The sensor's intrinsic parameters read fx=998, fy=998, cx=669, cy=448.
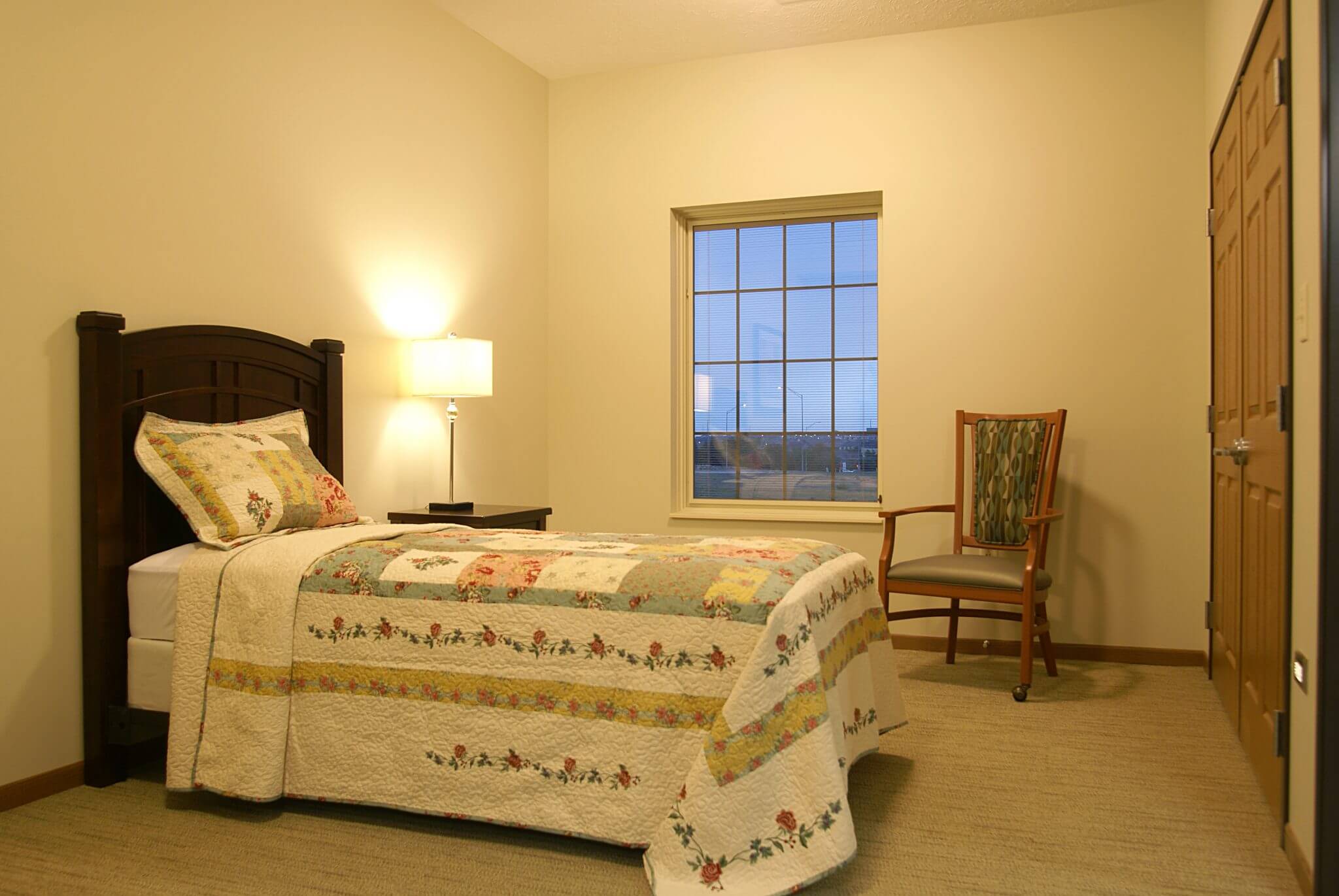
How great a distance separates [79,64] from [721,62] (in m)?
2.93

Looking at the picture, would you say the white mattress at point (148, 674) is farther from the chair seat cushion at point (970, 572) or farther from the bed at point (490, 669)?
the chair seat cushion at point (970, 572)

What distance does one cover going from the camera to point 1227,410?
3.39m

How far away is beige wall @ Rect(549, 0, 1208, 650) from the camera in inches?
163

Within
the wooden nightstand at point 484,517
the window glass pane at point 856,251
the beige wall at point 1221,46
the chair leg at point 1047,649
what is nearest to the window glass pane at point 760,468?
the window glass pane at point 856,251

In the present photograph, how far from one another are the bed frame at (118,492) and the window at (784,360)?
2.63 meters

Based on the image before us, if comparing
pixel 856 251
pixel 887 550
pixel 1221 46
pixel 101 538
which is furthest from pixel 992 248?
pixel 101 538

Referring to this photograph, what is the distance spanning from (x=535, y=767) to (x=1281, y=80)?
230 cm

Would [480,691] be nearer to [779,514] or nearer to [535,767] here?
[535,767]

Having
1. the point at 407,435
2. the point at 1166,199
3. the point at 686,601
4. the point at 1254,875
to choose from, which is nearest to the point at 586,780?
the point at 686,601

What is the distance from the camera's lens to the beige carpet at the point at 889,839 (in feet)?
6.81

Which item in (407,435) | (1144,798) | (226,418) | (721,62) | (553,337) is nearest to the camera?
(1144,798)

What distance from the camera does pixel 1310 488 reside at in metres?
2.02

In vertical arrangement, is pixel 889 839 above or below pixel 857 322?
below

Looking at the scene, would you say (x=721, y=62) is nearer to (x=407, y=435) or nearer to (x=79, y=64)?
(x=407, y=435)
